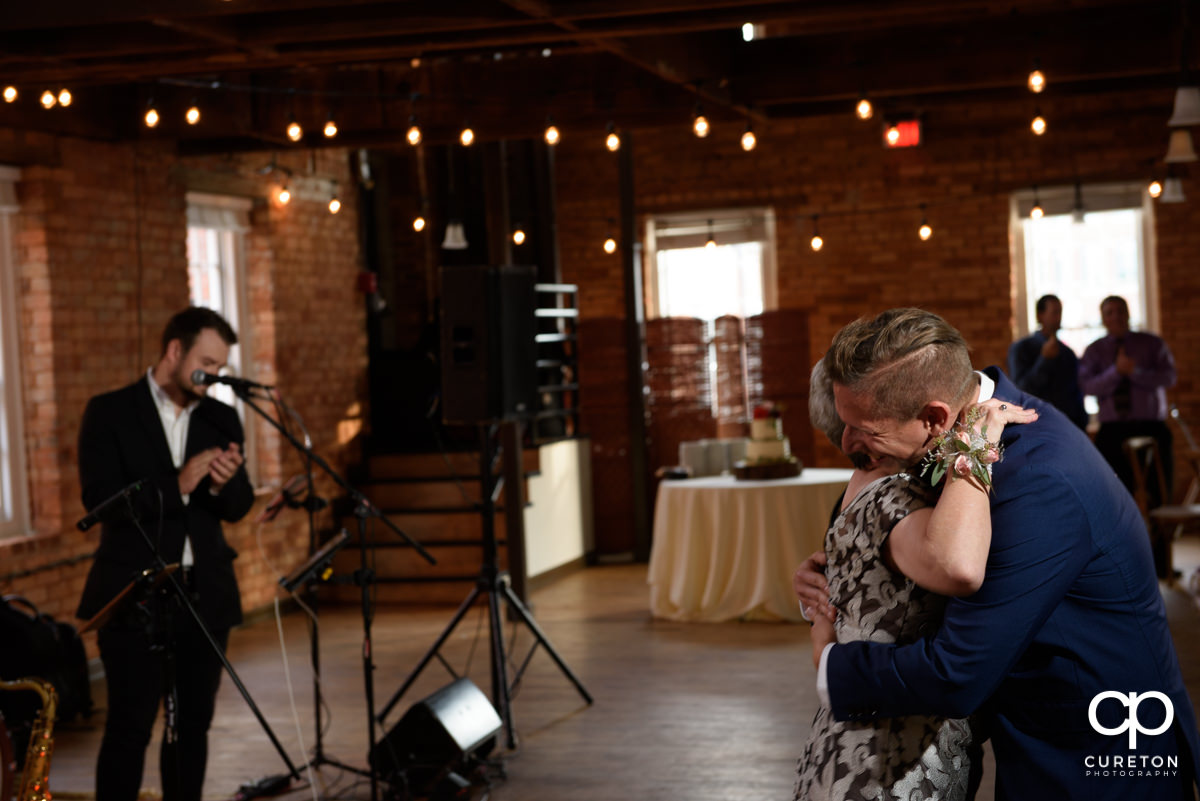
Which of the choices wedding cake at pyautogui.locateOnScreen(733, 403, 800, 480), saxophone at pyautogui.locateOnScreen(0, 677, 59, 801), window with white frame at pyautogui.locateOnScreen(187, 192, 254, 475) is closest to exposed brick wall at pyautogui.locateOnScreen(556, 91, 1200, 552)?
wedding cake at pyautogui.locateOnScreen(733, 403, 800, 480)

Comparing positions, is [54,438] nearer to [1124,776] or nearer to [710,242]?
[710,242]

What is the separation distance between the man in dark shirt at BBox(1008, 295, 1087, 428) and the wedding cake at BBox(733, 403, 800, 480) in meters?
1.66

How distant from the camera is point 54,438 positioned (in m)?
6.84

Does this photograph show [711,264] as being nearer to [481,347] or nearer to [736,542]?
[736,542]

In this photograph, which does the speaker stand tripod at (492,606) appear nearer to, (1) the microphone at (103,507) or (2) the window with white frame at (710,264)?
(1) the microphone at (103,507)

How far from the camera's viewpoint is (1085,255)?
1071cm

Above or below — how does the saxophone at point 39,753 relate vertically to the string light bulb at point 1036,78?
below

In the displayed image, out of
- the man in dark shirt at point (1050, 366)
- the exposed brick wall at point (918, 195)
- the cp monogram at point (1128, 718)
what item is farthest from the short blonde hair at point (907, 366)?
the exposed brick wall at point (918, 195)

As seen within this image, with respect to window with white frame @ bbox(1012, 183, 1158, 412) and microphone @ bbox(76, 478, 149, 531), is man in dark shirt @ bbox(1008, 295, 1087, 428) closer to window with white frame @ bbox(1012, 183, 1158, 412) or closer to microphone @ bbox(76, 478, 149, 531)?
window with white frame @ bbox(1012, 183, 1158, 412)

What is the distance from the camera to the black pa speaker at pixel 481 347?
551cm

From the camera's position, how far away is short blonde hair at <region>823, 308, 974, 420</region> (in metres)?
1.78

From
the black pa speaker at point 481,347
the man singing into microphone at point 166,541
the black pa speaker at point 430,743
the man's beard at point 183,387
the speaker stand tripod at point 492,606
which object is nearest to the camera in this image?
the man singing into microphone at point 166,541

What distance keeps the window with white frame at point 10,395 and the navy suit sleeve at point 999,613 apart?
6116mm

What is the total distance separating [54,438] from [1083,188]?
8051 mm
